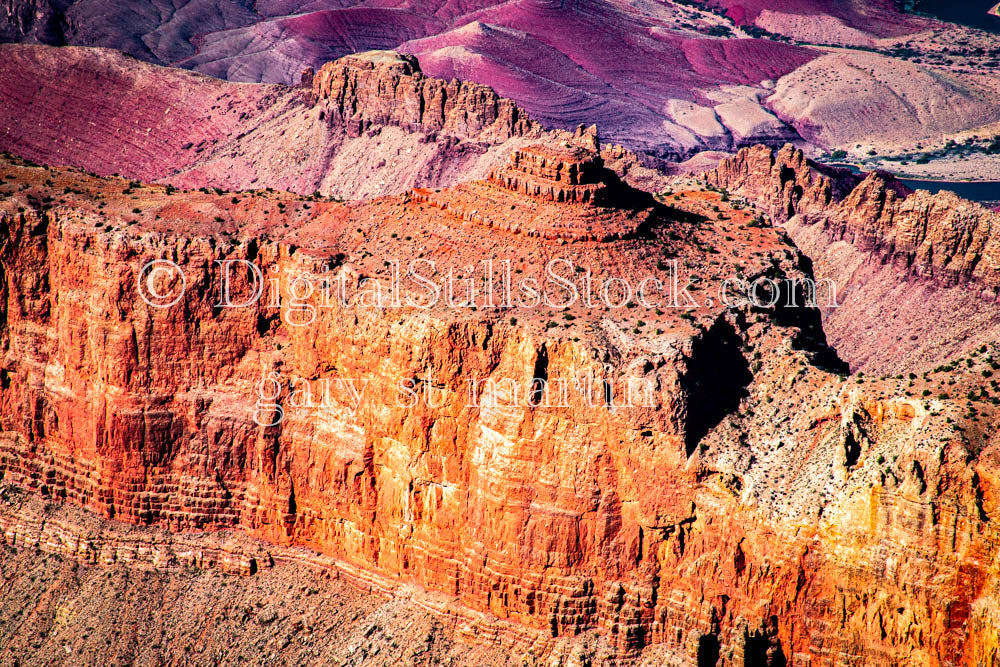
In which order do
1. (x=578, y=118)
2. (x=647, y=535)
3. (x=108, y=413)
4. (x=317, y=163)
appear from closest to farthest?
1. (x=647, y=535)
2. (x=108, y=413)
3. (x=317, y=163)
4. (x=578, y=118)

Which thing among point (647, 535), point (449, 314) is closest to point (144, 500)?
point (449, 314)

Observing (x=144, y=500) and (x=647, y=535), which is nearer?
(x=647, y=535)

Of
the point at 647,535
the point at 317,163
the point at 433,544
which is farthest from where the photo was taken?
the point at 317,163

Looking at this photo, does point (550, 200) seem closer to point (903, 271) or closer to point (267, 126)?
point (903, 271)

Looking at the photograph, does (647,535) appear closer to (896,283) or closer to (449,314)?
(449,314)
